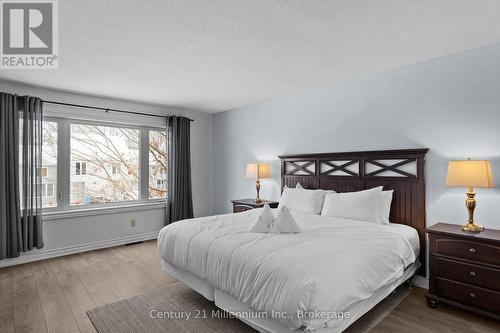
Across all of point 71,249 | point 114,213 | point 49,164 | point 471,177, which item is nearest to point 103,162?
point 49,164

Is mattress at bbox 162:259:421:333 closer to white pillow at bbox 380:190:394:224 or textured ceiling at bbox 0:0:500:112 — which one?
white pillow at bbox 380:190:394:224

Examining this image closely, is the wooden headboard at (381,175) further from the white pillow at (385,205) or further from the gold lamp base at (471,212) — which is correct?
the gold lamp base at (471,212)

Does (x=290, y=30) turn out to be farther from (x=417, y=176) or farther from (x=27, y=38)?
(x=27, y=38)

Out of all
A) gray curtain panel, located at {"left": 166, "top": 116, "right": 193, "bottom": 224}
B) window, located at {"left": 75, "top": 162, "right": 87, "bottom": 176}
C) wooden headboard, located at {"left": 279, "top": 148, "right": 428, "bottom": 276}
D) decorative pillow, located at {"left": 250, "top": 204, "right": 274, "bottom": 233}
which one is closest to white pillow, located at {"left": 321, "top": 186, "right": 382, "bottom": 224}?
wooden headboard, located at {"left": 279, "top": 148, "right": 428, "bottom": 276}

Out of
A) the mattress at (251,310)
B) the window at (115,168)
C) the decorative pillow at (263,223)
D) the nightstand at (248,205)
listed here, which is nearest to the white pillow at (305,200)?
the nightstand at (248,205)

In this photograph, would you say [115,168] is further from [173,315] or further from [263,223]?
[263,223]

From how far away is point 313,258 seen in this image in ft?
5.94

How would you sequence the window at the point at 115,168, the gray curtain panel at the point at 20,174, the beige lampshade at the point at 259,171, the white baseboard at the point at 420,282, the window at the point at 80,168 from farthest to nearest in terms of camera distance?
the window at the point at 115,168 → the beige lampshade at the point at 259,171 → the window at the point at 80,168 → the gray curtain panel at the point at 20,174 → the white baseboard at the point at 420,282

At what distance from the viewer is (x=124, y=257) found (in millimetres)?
3977

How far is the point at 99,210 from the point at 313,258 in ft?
12.7

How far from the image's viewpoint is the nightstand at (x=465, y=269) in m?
2.24

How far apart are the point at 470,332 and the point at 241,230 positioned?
1.97 metres

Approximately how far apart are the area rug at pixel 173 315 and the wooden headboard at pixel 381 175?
863mm

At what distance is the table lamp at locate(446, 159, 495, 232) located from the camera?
2410mm
